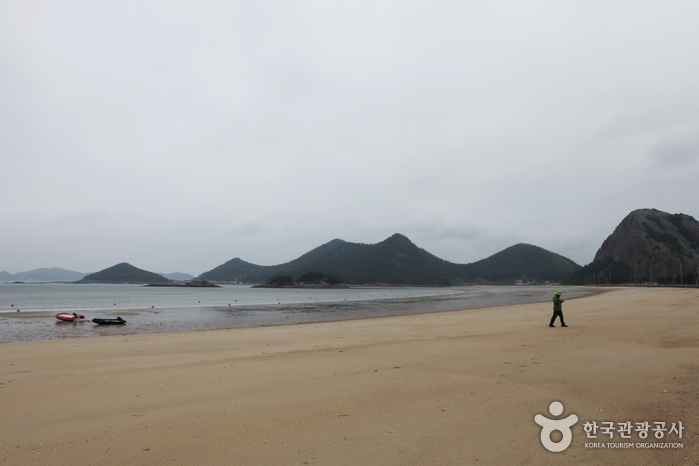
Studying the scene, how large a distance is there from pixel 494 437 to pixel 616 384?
335 centimetres

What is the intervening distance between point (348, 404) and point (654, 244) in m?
153

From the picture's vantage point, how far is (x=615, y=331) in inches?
497

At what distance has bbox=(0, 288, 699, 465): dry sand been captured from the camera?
390 cm

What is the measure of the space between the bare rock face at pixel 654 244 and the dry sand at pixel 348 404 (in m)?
136

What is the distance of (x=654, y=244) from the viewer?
391 feet

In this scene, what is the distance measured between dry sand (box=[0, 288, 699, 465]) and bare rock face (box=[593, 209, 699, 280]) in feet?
447

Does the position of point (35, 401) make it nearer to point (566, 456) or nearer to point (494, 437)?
point (494, 437)

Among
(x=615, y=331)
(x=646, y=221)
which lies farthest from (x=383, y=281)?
(x=615, y=331)

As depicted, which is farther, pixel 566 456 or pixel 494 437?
pixel 494 437
